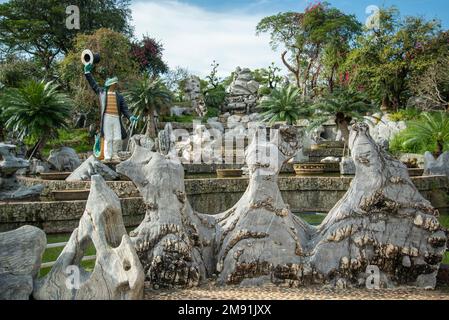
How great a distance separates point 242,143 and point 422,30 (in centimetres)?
1516

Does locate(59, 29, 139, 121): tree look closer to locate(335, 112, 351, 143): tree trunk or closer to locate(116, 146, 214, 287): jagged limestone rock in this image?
locate(335, 112, 351, 143): tree trunk

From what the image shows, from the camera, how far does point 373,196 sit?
492 cm

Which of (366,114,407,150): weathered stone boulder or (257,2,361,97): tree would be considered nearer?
(366,114,407,150): weathered stone boulder

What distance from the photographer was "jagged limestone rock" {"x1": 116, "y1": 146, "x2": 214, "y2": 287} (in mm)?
4516

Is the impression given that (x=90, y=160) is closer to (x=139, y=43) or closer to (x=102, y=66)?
(x=102, y=66)

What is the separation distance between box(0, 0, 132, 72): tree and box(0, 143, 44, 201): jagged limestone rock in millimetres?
30497

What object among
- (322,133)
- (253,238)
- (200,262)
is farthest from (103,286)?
(322,133)

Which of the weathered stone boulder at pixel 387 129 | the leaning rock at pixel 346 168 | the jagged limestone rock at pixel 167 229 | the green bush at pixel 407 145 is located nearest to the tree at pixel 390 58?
the weathered stone boulder at pixel 387 129

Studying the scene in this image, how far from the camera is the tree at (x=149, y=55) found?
130 ft

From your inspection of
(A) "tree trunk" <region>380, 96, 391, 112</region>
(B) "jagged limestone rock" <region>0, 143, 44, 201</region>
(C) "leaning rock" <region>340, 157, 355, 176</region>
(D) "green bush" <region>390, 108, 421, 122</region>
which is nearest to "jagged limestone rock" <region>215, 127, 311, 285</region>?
(B) "jagged limestone rock" <region>0, 143, 44, 201</region>

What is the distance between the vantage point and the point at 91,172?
1119cm

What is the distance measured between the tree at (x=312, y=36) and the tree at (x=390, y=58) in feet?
19.4

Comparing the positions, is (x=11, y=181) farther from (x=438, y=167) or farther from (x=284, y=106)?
(x=284, y=106)

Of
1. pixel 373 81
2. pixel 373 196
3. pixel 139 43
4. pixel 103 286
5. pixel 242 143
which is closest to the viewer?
pixel 103 286
